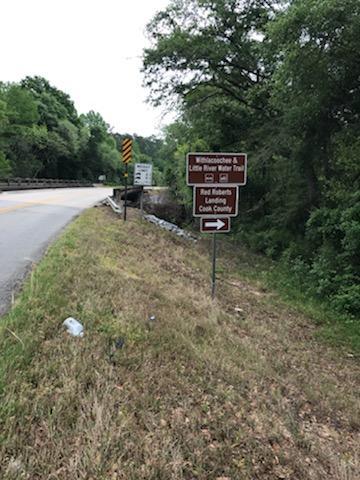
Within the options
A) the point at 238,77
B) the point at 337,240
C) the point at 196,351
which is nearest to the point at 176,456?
the point at 196,351

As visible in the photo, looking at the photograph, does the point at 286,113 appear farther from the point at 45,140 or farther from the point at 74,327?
the point at 45,140

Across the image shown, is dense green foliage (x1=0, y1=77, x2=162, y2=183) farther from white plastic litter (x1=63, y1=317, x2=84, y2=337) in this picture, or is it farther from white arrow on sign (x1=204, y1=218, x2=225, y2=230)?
white plastic litter (x1=63, y1=317, x2=84, y2=337)

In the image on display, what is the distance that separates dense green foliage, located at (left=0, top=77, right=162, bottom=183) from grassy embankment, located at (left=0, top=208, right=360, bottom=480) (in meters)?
31.5

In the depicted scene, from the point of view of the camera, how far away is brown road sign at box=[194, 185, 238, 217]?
695 centimetres

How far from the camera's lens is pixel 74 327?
400cm

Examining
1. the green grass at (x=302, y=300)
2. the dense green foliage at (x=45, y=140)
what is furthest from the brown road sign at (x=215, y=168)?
the dense green foliage at (x=45, y=140)

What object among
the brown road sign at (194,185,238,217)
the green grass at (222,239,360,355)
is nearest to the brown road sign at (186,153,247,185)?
the brown road sign at (194,185,238,217)

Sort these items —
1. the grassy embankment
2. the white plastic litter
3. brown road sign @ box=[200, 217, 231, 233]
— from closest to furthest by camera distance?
the grassy embankment → the white plastic litter → brown road sign @ box=[200, 217, 231, 233]

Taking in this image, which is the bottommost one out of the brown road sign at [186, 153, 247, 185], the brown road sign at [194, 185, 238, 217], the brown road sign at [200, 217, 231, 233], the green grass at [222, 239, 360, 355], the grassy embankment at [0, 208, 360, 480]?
the green grass at [222, 239, 360, 355]

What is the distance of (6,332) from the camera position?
11.9 feet

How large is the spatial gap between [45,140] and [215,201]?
52108 millimetres

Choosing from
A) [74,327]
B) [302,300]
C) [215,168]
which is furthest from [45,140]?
[74,327]

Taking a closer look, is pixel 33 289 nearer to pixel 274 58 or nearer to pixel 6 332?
pixel 6 332

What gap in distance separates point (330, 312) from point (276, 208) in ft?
30.8
